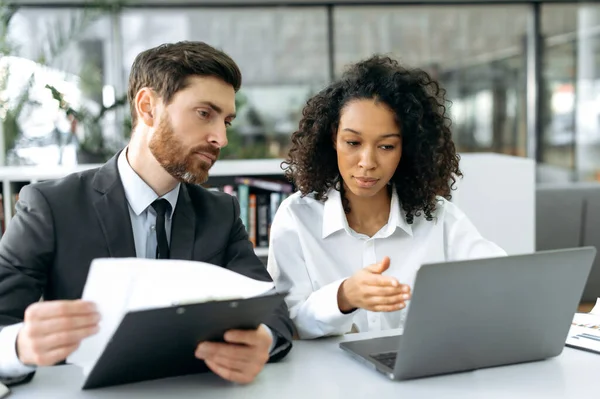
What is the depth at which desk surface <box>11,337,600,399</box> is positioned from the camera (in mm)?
1177

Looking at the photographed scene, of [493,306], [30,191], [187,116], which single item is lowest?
[493,306]

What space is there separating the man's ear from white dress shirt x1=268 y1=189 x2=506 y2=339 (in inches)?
18.0

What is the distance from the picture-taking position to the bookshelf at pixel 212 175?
312cm

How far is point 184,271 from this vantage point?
3.58 feet

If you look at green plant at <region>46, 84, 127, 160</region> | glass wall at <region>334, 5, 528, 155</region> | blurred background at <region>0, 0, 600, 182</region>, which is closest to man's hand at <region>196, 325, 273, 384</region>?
green plant at <region>46, 84, 127, 160</region>

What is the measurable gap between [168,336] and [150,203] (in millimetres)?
595

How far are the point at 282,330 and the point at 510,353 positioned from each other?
44 cm

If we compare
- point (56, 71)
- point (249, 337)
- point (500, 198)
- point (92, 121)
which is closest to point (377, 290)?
point (249, 337)

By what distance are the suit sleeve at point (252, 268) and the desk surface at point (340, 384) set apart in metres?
0.05

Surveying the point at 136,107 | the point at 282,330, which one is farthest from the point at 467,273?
the point at 136,107

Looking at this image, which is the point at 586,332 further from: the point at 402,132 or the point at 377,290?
the point at 402,132

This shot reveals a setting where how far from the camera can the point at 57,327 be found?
106cm

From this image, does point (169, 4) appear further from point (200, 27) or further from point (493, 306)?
point (493, 306)

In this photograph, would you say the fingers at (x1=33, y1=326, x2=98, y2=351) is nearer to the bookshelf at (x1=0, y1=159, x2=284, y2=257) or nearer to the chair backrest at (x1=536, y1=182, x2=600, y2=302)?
the bookshelf at (x1=0, y1=159, x2=284, y2=257)
